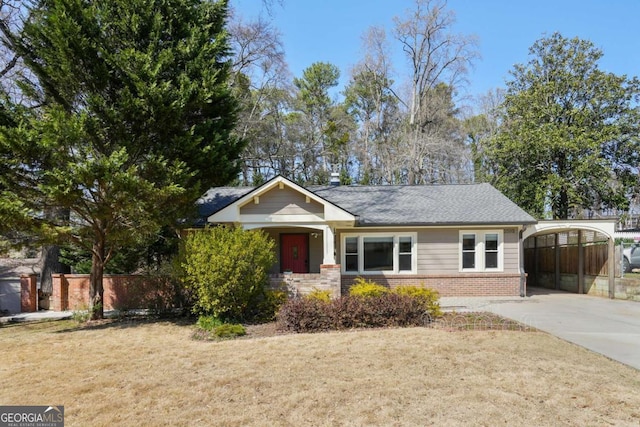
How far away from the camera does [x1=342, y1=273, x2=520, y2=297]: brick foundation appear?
15.2m

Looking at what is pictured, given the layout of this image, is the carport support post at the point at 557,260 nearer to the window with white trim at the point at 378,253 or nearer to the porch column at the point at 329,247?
the window with white trim at the point at 378,253

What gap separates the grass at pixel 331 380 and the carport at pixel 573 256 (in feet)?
27.1

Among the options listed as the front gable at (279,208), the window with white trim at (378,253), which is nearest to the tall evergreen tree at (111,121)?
the front gable at (279,208)

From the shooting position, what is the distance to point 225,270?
1012 centimetres

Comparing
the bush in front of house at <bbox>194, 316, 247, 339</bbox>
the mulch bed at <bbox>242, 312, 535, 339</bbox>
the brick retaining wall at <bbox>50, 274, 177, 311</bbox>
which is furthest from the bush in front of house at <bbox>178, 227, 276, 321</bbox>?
the brick retaining wall at <bbox>50, 274, 177, 311</bbox>

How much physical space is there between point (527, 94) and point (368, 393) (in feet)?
73.2

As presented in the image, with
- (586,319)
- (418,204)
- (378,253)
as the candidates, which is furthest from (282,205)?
(586,319)

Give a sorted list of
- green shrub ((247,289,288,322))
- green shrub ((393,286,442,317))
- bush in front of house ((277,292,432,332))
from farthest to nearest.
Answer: green shrub ((247,289,288,322)), green shrub ((393,286,442,317)), bush in front of house ((277,292,432,332))

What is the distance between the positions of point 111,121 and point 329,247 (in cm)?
691

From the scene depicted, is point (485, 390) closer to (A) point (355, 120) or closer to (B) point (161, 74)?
(B) point (161, 74)

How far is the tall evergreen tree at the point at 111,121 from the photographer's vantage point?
9570mm

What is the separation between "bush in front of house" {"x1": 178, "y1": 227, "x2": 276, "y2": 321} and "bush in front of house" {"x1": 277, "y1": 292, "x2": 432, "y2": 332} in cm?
132

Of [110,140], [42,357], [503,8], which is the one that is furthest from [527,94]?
[42,357]

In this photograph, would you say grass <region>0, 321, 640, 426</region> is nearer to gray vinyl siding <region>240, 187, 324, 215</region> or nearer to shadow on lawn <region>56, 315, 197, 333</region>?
shadow on lawn <region>56, 315, 197, 333</region>
